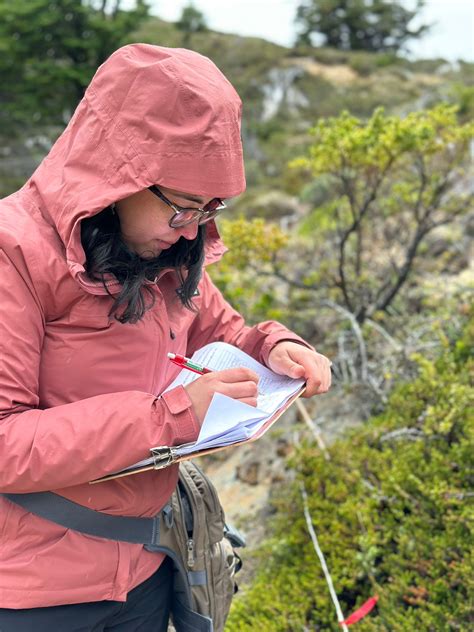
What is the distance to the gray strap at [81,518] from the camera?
3.98ft

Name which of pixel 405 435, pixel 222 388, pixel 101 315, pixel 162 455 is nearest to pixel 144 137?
pixel 101 315

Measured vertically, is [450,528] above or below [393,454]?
above

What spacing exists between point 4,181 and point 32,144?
178 centimetres

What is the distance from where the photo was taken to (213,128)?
1.12 m

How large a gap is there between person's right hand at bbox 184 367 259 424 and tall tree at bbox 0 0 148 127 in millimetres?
14593

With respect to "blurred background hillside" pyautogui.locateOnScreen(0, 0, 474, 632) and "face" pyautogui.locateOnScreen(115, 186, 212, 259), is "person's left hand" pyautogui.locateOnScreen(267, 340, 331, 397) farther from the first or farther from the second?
"blurred background hillside" pyautogui.locateOnScreen(0, 0, 474, 632)

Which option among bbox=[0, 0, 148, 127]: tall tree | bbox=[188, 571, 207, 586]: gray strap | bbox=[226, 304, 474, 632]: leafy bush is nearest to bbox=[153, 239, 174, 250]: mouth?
bbox=[188, 571, 207, 586]: gray strap

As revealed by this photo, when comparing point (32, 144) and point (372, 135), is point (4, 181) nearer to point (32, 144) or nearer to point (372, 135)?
point (32, 144)

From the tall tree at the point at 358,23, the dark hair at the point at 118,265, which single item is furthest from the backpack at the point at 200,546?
the tall tree at the point at 358,23

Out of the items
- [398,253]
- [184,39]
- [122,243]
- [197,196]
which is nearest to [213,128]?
[197,196]

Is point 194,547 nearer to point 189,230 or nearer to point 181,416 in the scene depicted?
point 181,416

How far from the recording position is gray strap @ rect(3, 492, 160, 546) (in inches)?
47.8

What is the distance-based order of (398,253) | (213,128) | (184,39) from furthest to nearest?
1. (184,39)
2. (398,253)
3. (213,128)

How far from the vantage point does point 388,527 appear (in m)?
2.50
